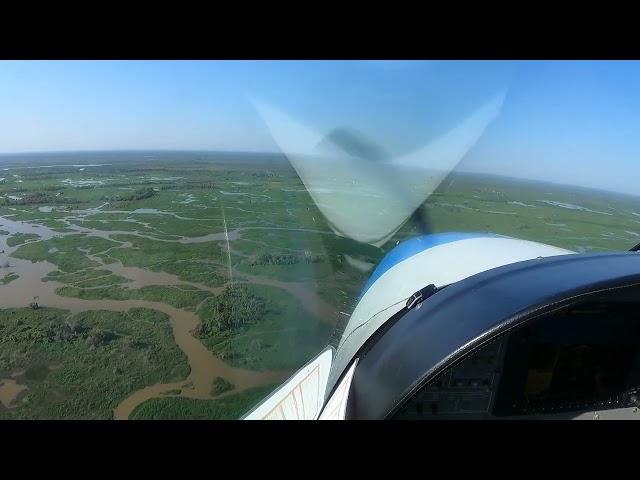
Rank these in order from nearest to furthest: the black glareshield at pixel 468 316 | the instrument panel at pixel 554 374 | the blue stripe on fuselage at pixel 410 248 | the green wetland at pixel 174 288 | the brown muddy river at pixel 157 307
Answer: the black glareshield at pixel 468 316 → the instrument panel at pixel 554 374 → the blue stripe on fuselage at pixel 410 248 → the brown muddy river at pixel 157 307 → the green wetland at pixel 174 288

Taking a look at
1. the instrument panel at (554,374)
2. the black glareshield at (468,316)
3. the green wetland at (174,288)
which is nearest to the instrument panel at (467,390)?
the instrument panel at (554,374)

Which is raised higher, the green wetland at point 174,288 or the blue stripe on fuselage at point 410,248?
the blue stripe on fuselage at point 410,248

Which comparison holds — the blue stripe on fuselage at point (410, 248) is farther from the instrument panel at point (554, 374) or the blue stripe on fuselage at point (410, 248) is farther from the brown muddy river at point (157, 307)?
the brown muddy river at point (157, 307)

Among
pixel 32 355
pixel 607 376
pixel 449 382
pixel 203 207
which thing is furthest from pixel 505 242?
pixel 203 207

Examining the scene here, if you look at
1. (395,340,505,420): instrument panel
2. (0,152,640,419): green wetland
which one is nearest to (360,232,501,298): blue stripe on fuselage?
(0,152,640,419): green wetland

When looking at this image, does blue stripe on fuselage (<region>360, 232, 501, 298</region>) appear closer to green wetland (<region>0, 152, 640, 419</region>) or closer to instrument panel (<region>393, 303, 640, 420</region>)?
green wetland (<region>0, 152, 640, 419</region>)
